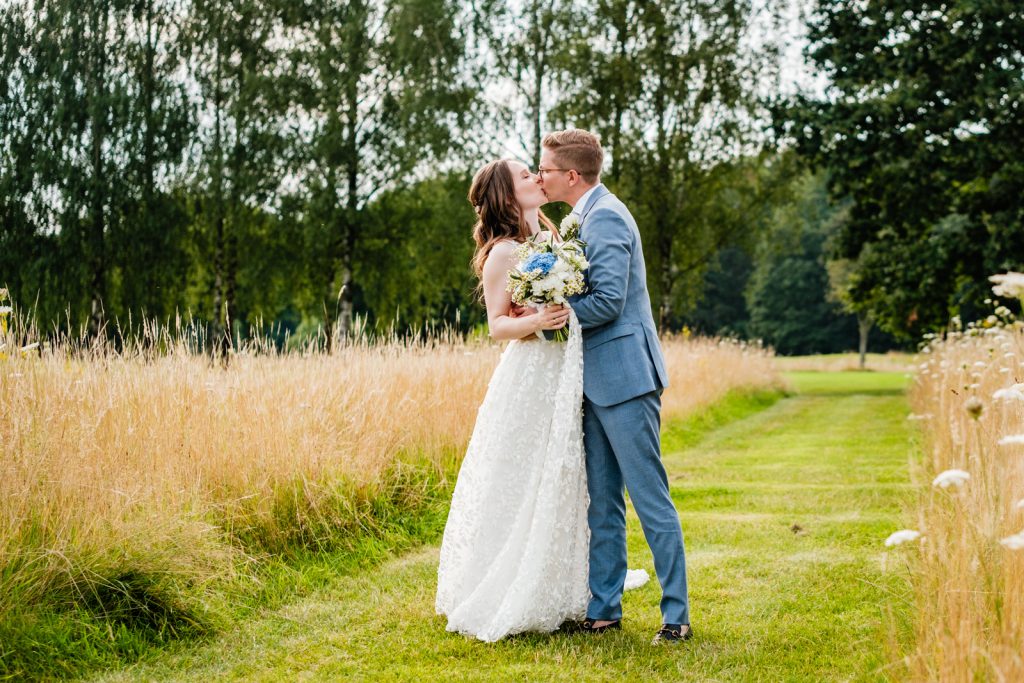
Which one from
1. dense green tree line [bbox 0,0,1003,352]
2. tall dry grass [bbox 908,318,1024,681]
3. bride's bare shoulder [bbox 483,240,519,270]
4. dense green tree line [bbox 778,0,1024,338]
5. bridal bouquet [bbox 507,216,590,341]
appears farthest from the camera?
dense green tree line [bbox 0,0,1003,352]

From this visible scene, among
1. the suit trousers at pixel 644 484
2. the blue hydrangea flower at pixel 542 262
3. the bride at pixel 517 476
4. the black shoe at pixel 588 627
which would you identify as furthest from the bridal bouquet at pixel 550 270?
the black shoe at pixel 588 627

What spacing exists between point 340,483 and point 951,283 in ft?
57.4

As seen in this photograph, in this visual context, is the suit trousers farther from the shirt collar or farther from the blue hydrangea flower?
the shirt collar

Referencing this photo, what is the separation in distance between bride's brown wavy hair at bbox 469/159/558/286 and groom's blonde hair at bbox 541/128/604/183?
0.34 meters

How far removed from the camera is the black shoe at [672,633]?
158 inches

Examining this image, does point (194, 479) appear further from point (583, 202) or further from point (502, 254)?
point (583, 202)

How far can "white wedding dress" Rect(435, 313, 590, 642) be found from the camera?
4.08 meters

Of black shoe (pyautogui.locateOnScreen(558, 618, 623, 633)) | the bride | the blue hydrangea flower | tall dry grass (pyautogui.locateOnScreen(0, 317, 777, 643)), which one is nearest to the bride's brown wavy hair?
the bride

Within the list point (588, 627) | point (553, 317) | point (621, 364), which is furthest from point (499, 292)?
point (588, 627)

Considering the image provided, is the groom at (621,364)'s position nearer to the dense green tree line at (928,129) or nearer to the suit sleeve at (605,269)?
the suit sleeve at (605,269)

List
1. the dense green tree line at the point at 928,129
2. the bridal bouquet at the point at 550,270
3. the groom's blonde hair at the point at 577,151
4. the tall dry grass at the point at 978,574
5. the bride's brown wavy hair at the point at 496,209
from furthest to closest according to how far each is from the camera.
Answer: the dense green tree line at the point at 928,129
the bride's brown wavy hair at the point at 496,209
the groom's blonde hair at the point at 577,151
the bridal bouquet at the point at 550,270
the tall dry grass at the point at 978,574

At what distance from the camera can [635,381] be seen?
3.94m

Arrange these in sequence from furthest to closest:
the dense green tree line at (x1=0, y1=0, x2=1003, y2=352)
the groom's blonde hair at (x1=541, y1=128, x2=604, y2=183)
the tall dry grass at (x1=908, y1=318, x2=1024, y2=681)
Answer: the dense green tree line at (x1=0, y1=0, x2=1003, y2=352)
the groom's blonde hair at (x1=541, y1=128, x2=604, y2=183)
the tall dry grass at (x1=908, y1=318, x2=1024, y2=681)

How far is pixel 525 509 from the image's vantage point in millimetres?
4168
